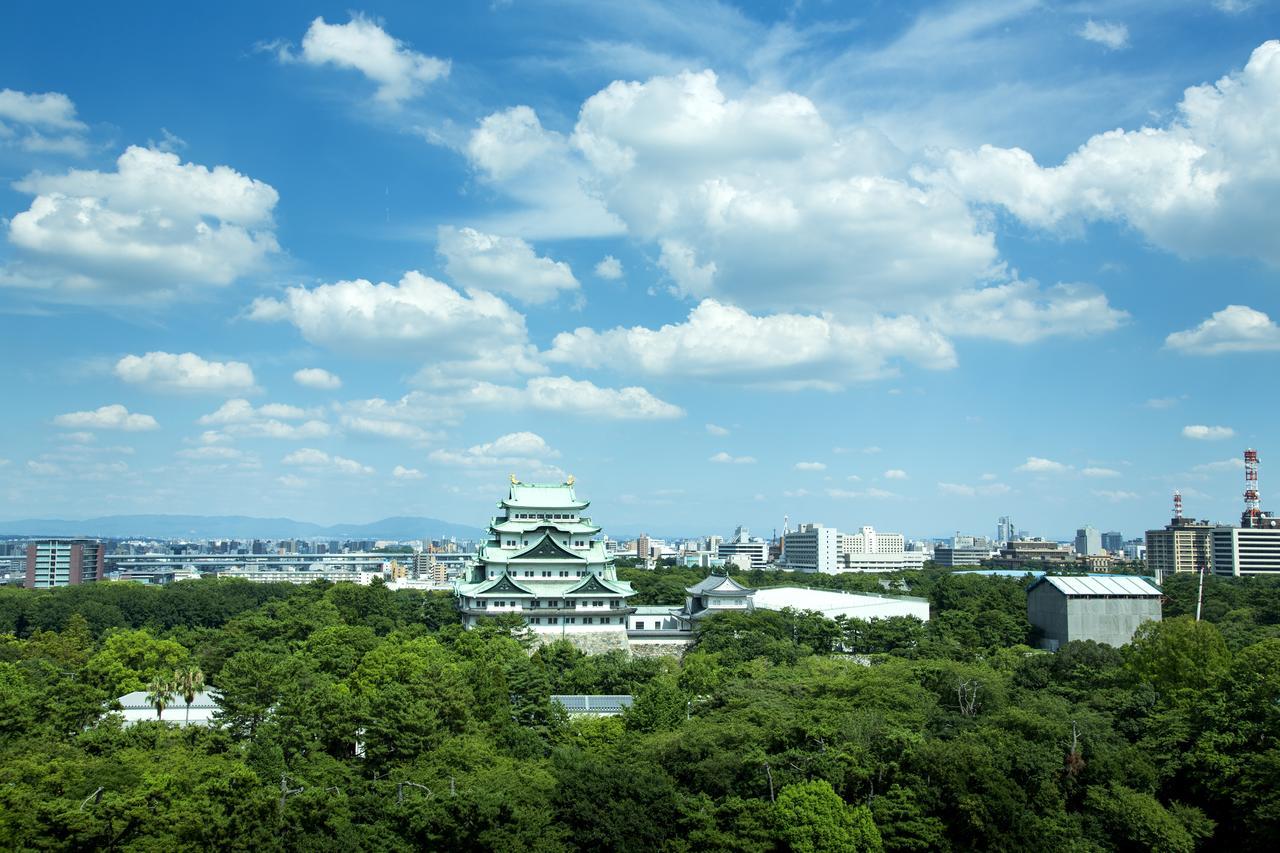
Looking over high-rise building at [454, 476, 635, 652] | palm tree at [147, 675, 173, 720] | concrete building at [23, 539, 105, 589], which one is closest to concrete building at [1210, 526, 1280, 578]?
high-rise building at [454, 476, 635, 652]

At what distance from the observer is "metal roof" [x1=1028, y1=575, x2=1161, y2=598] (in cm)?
5347

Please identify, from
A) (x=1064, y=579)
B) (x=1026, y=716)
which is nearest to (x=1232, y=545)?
(x=1064, y=579)

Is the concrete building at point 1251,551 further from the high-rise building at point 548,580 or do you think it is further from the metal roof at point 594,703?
the metal roof at point 594,703

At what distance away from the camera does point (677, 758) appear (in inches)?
1142

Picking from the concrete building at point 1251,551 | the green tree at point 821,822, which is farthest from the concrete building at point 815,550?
the green tree at point 821,822

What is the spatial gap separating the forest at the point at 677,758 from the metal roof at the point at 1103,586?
13167 millimetres

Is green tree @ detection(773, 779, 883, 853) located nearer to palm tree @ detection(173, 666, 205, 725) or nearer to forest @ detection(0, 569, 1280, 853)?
forest @ detection(0, 569, 1280, 853)

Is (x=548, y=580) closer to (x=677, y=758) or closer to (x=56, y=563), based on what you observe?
(x=677, y=758)

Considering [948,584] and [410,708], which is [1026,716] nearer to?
[410,708]

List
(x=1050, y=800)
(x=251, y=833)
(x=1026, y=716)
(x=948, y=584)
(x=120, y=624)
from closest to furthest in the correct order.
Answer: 1. (x=251, y=833)
2. (x=1050, y=800)
3. (x=1026, y=716)
4. (x=120, y=624)
5. (x=948, y=584)

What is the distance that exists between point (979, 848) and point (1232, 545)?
390ft

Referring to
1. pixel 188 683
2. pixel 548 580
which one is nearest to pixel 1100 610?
pixel 548 580

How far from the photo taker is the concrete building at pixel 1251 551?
126250 millimetres

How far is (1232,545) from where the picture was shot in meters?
128
